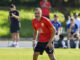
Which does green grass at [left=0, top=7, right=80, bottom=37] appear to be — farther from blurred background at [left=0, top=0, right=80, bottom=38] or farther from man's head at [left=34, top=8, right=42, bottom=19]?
man's head at [left=34, top=8, right=42, bottom=19]

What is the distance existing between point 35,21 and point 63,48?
8073 mm

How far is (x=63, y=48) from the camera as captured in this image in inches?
720

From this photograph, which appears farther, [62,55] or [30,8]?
[30,8]

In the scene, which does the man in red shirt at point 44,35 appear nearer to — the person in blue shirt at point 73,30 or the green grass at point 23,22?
the person in blue shirt at point 73,30

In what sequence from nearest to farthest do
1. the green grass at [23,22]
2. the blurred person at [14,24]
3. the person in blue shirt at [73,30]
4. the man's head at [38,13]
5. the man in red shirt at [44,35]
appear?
the man's head at [38,13] → the man in red shirt at [44,35] → the blurred person at [14,24] → the person in blue shirt at [73,30] → the green grass at [23,22]

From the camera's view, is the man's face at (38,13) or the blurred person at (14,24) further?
the blurred person at (14,24)

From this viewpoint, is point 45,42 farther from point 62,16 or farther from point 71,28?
point 62,16

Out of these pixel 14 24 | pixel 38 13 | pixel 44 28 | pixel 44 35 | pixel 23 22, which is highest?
pixel 38 13

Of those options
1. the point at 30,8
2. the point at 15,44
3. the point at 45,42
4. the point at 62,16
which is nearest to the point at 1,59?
the point at 45,42

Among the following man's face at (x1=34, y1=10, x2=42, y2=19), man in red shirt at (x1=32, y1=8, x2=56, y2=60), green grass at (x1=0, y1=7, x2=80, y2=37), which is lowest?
green grass at (x1=0, y1=7, x2=80, y2=37)

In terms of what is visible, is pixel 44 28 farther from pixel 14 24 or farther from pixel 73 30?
pixel 73 30

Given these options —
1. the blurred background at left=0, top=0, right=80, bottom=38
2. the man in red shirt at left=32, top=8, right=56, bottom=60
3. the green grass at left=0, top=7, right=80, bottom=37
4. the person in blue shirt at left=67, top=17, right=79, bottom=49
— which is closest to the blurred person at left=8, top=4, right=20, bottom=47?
the person in blue shirt at left=67, top=17, right=79, bottom=49

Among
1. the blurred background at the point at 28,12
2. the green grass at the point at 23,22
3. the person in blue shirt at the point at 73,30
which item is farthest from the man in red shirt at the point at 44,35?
the green grass at the point at 23,22

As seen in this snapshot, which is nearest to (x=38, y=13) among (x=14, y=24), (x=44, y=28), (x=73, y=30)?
(x=44, y=28)
